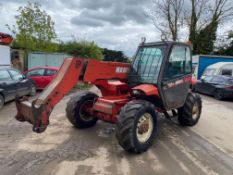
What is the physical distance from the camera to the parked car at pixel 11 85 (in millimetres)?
9562

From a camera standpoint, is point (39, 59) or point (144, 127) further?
point (39, 59)

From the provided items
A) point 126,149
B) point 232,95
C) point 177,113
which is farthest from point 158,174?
point 232,95

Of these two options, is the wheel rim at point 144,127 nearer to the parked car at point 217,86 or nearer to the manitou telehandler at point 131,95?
the manitou telehandler at point 131,95

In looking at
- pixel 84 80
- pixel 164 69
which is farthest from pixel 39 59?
pixel 164 69

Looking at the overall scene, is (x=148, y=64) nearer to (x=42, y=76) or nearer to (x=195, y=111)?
(x=195, y=111)

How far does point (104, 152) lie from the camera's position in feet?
17.4

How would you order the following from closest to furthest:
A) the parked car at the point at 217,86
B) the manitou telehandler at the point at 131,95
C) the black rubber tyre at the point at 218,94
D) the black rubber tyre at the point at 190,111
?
the manitou telehandler at the point at 131,95
the black rubber tyre at the point at 190,111
the parked car at the point at 217,86
the black rubber tyre at the point at 218,94

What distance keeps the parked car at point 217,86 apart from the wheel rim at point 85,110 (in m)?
9.70

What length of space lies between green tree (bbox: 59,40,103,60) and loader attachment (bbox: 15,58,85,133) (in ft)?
75.4

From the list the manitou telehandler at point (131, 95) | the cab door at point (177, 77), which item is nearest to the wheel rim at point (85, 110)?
the manitou telehandler at point (131, 95)

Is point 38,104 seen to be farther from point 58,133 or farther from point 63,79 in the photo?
point 58,133

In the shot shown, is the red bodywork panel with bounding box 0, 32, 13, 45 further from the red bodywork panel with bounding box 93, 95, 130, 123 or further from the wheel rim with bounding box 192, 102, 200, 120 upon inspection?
the wheel rim with bounding box 192, 102, 200, 120

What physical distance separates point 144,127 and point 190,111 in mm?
2210

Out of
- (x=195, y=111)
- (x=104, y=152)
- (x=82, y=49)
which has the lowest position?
(x=104, y=152)
